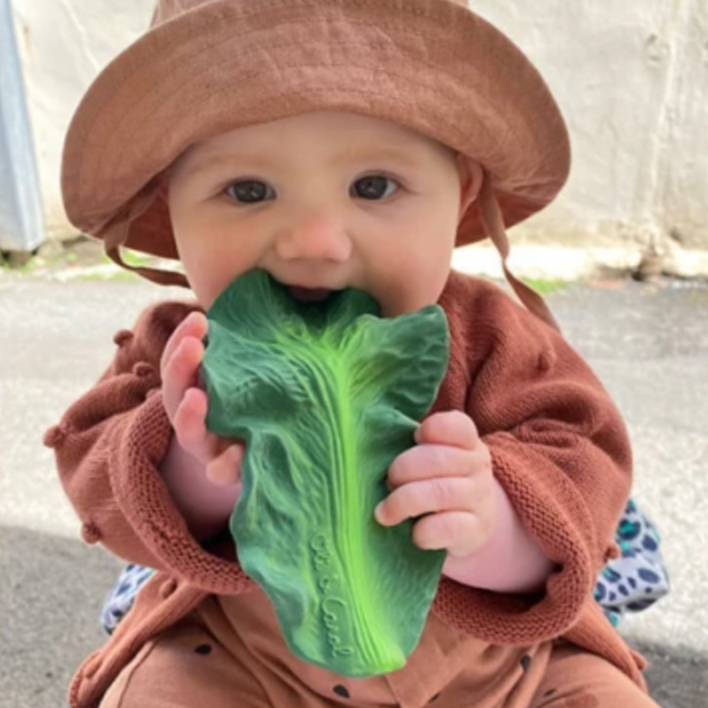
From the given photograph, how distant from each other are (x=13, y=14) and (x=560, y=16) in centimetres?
108

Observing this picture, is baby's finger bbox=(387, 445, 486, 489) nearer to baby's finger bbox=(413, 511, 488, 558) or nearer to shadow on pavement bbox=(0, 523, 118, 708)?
baby's finger bbox=(413, 511, 488, 558)

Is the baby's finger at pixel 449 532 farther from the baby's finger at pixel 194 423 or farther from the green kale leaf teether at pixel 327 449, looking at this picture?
the baby's finger at pixel 194 423

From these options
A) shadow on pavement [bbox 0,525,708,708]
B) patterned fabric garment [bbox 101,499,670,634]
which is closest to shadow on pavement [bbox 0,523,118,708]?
shadow on pavement [bbox 0,525,708,708]

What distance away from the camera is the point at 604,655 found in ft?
2.66

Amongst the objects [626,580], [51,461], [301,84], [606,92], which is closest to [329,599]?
[301,84]

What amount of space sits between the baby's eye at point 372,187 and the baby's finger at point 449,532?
204 millimetres

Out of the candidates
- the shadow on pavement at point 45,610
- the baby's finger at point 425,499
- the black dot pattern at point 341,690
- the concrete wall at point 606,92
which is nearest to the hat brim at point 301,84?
the baby's finger at point 425,499

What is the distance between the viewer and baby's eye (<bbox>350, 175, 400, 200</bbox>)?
2.16 feet

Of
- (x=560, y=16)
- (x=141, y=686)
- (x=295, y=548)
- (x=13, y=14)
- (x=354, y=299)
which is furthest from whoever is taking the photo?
(x=13, y=14)

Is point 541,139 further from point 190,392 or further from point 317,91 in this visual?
point 190,392

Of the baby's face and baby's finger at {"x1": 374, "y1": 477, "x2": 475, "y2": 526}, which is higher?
the baby's face

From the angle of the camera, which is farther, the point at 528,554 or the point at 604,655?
the point at 604,655

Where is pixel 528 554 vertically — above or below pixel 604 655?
above

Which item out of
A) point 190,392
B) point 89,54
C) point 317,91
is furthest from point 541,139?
point 89,54
